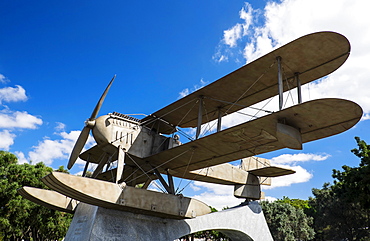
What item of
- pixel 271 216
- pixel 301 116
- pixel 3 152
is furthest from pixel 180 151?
pixel 271 216

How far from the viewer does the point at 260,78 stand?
12.0 metres

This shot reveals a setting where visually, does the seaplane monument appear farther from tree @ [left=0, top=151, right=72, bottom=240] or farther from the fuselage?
tree @ [left=0, top=151, right=72, bottom=240]

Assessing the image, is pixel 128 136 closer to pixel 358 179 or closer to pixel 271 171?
pixel 271 171

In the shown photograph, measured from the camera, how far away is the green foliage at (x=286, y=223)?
119ft

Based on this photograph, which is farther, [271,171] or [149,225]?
[271,171]

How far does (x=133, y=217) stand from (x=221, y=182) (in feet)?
21.5

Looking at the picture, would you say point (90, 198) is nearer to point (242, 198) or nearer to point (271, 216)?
point (242, 198)

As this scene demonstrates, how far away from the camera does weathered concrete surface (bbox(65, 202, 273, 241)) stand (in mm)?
12023

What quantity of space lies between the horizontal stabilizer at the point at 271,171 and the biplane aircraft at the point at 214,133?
72mm

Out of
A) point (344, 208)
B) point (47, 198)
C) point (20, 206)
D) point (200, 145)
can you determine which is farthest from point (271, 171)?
point (344, 208)

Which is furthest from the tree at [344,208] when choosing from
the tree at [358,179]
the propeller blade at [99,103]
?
the propeller blade at [99,103]

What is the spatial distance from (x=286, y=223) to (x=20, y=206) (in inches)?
1151

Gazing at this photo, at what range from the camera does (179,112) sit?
15.0 metres

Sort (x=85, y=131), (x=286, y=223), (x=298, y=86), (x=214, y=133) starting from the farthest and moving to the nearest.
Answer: (x=286, y=223) < (x=85, y=131) < (x=214, y=133) < (x=298, y=86)
